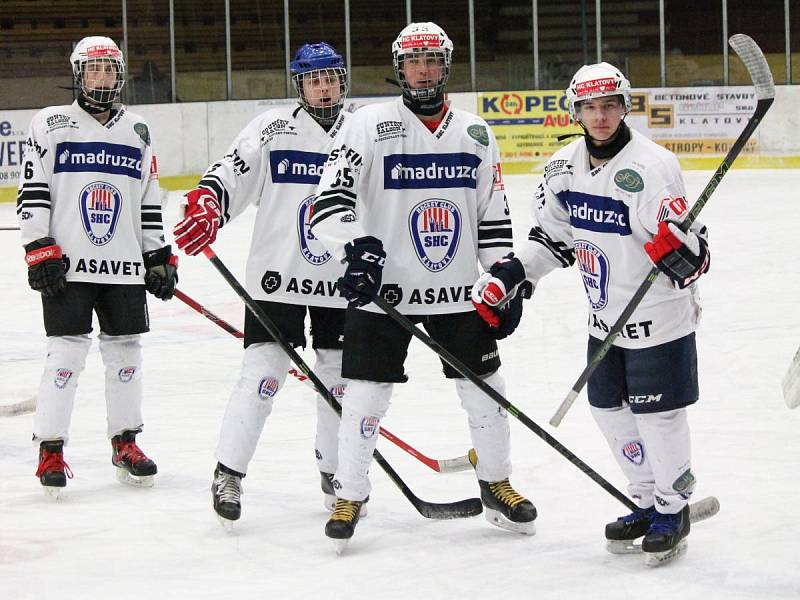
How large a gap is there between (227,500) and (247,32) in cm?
1126

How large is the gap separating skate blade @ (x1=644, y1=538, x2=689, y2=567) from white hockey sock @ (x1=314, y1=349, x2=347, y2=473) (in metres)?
0.92

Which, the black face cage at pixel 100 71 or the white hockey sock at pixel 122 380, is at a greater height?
the black face cage at pixel 100 71

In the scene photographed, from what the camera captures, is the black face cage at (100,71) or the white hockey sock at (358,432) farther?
the black face cage at (100,71)

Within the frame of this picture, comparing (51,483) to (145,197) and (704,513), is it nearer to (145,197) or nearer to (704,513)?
(145,197)

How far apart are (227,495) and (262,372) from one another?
33cm

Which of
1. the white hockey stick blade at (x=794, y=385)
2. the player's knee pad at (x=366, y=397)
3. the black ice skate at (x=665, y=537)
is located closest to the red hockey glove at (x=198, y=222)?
the player's knee pad at (x=366, y=397)

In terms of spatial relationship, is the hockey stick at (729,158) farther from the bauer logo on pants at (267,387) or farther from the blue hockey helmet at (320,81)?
the blue hockey helmet at (320,81)

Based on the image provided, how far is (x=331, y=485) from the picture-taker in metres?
3.35

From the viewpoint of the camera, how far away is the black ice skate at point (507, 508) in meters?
3.08

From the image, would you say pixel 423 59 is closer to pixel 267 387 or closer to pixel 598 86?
pixel 598 86

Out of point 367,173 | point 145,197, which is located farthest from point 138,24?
point 367,173

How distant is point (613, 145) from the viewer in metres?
2.81

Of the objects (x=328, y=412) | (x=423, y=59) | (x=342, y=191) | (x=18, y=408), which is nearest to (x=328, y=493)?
(x=328, y=412)

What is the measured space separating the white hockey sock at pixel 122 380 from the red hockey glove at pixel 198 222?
556 millimetres
